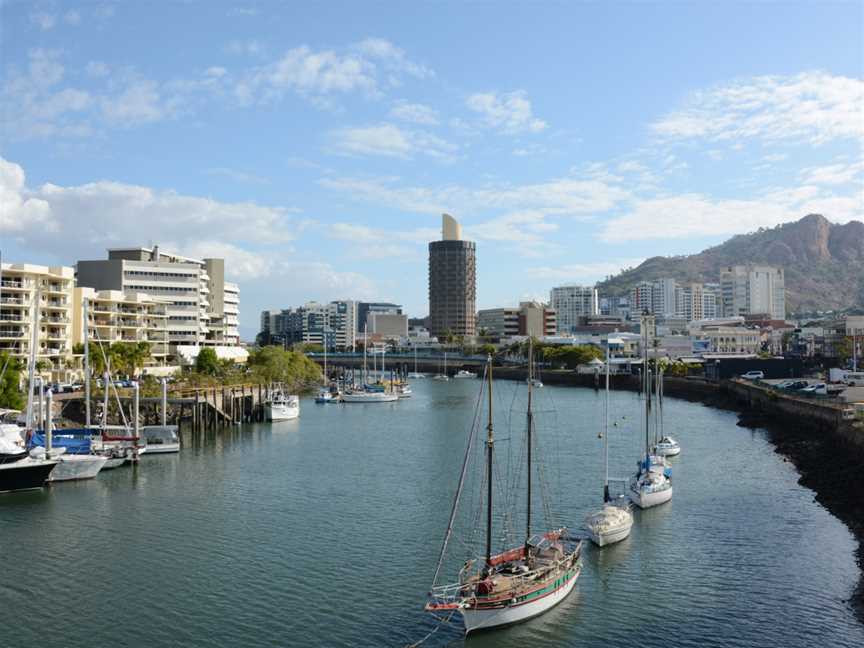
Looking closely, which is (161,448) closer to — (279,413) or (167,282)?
(279,413)

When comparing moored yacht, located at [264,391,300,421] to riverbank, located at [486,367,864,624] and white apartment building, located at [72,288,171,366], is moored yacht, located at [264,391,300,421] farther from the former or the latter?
riverbank, located at [486,367,864,624]

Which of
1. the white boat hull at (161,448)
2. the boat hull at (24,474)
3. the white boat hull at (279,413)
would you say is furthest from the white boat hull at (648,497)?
the white boat hull at (279,413)

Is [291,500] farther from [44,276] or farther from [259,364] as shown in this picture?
[259,364]

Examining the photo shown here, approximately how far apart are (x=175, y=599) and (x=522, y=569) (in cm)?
1382

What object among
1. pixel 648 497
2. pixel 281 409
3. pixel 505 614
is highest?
pixel 281 409

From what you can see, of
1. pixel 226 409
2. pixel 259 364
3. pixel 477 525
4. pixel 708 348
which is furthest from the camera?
pixel 708 348

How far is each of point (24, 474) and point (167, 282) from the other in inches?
3315

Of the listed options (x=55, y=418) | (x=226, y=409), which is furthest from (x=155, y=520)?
(x=226, y=409)

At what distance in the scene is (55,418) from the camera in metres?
71.4

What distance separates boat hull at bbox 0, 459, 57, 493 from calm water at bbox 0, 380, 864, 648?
1440mm

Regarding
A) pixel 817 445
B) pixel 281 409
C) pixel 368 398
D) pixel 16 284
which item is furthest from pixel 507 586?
pixel 368 398

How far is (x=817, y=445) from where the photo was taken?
65125 millimetres

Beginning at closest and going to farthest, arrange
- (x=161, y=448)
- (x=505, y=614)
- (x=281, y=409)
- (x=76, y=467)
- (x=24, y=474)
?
1. (x=505, y=614)
2. (x=24, y=474)
3. (x=76, y=467)
4. (x=161, y=448)
5. (x=281, y=409)

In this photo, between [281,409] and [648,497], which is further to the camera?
[281,409]
